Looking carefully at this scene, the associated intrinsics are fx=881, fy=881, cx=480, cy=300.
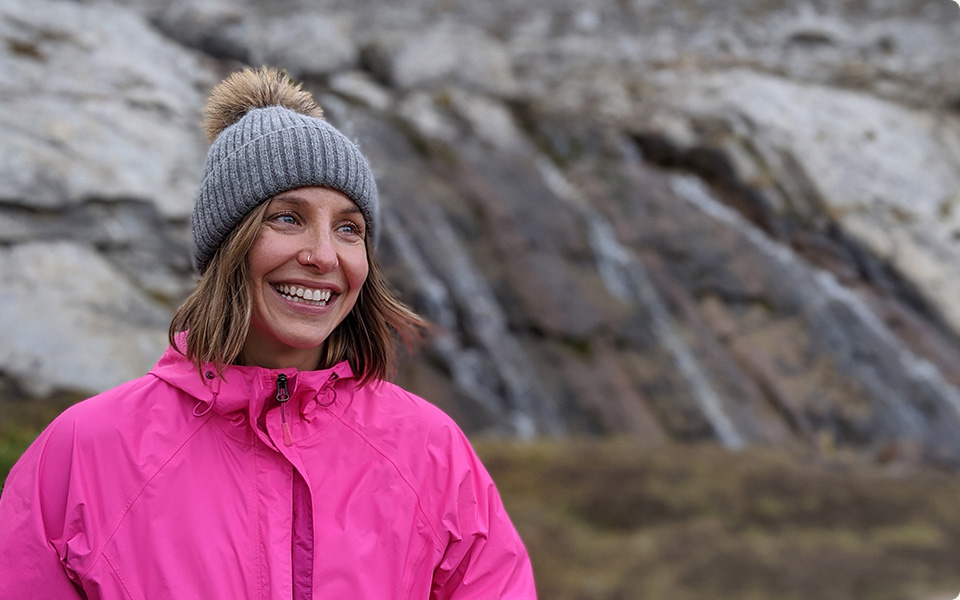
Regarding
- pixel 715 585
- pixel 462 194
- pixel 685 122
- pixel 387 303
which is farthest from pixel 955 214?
pixel 387 303

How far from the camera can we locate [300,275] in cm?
222

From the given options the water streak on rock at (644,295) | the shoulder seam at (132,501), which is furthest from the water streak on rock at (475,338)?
the shoulder seam at (132,501)

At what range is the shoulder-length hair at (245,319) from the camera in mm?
2164

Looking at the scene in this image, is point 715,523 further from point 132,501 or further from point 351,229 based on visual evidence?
point 132,501

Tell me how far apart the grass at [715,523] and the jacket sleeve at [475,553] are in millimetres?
4124

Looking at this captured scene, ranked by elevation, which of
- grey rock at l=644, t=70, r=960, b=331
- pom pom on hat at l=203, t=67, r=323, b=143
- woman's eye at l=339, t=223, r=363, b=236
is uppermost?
pom pom on hat at l=203, t=67, r=323, b=143

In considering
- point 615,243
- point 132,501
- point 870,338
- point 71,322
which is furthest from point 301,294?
point 870,338

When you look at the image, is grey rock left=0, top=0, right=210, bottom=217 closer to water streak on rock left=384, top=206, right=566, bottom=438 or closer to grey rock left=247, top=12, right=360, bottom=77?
water streak on rock left=384, top=206, right=566, bottom=438

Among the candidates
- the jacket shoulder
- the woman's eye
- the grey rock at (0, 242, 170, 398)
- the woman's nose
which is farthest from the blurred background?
the jacket shoulder

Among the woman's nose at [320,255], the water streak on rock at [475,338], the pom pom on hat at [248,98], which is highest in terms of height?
the pom pom on hat at [248,98]

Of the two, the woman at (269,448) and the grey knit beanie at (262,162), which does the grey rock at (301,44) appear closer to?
the grey knit beanie at (262,162)

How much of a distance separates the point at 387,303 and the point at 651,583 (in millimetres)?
4916

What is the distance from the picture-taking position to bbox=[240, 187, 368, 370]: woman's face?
2215mm

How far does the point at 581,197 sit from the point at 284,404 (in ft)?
44.6
